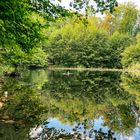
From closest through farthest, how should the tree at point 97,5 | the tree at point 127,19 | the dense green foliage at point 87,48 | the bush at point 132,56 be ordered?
the tree at point 97,5, the bush at point 132,56, the dense green foliage at point 87,48, the tree at point 127,19

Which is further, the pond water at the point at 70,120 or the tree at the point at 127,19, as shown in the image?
the tree at the point at 127,19

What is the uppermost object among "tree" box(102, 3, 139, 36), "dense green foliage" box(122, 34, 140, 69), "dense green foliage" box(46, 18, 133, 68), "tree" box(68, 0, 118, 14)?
"tree" box(102, 3, 139, 36)

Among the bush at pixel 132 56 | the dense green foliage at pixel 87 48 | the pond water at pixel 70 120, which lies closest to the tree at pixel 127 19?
the dense green foliage at pixel 87 48

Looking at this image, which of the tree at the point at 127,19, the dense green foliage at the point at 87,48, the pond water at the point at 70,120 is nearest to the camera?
the pond water at the point at 70,120

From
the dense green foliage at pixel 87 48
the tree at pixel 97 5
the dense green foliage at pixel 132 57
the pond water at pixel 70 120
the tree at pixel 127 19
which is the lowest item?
the pond water at pixel 70 120

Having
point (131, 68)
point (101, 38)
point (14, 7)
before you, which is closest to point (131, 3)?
point (101, 38)

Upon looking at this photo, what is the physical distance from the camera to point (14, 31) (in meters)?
14.3

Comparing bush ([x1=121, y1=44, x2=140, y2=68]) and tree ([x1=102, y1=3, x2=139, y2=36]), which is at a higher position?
tree ([x1=102, y1=3, x2=139, y2=36])

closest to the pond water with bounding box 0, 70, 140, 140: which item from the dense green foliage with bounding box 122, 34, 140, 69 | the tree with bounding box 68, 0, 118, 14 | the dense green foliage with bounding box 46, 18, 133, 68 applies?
the tree with bounding box 68, 0, 118, 14

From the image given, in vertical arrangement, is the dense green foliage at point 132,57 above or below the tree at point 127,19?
below

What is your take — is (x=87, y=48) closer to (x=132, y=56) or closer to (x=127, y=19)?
(x=127, y=19)

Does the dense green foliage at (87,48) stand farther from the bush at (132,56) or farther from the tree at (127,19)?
the tree at (127,19)

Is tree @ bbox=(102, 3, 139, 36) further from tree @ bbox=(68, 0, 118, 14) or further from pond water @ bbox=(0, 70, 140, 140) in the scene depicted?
tree @ bbox=(68, 0, 118, 14)

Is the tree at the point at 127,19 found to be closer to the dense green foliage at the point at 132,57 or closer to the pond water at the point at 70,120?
the dense green foliage at the point at 132,57
